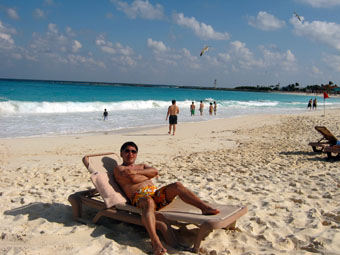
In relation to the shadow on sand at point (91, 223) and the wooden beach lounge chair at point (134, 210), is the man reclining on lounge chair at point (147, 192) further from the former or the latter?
the shadow on sand at point (91, 223)

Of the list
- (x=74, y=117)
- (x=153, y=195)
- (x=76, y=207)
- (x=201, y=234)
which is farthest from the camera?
(x=74, y=117)

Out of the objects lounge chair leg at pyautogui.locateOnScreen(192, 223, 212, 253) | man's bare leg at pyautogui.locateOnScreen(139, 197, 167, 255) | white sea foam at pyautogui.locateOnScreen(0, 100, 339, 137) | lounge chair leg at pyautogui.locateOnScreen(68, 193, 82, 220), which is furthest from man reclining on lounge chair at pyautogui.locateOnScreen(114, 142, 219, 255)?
white sea foam at pyautogui.locateOnScreen(0, 100, 339, 137)

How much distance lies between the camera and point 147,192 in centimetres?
362

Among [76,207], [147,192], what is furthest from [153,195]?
[76,207]

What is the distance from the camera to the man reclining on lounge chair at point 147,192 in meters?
3.20

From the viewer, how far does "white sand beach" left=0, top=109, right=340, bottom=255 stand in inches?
128

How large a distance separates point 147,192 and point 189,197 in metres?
0.53

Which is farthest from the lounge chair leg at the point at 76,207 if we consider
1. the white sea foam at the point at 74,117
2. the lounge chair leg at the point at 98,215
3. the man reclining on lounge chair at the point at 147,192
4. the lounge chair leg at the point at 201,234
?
the white sea foam at the point at 74,117

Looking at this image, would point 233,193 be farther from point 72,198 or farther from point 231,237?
point 72,198

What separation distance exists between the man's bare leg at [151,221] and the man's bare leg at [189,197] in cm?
23

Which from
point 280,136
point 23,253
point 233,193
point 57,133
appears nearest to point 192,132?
point 280,136

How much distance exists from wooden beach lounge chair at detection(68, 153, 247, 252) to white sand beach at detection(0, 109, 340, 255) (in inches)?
7.6

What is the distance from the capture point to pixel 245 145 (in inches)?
380

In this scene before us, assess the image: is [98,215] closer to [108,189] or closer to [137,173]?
[108,189]
